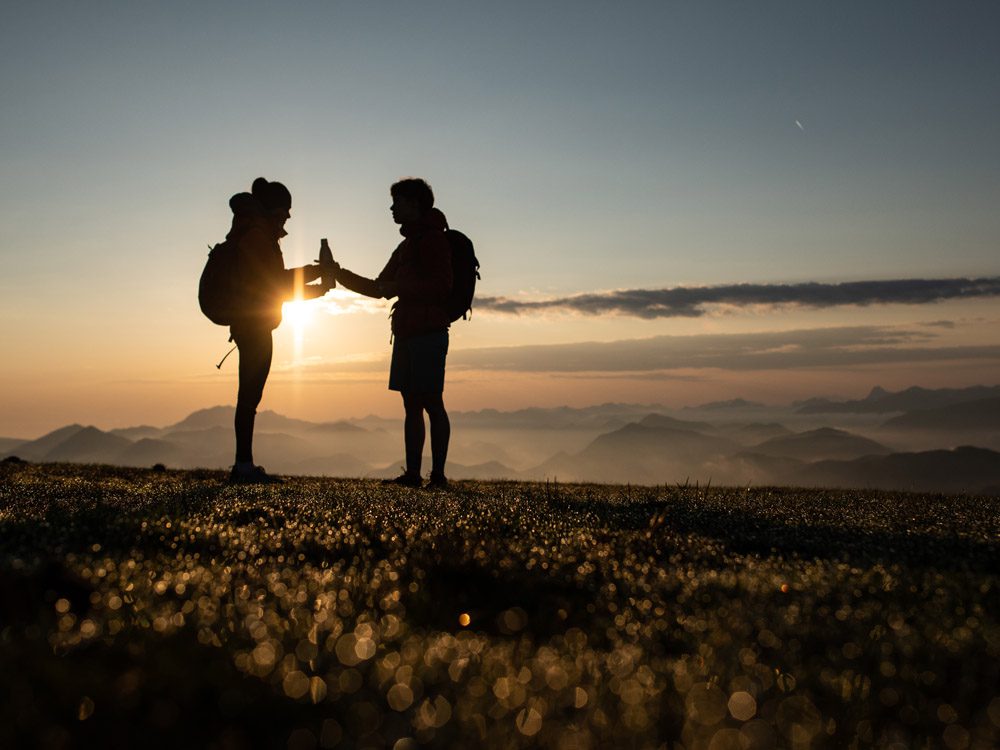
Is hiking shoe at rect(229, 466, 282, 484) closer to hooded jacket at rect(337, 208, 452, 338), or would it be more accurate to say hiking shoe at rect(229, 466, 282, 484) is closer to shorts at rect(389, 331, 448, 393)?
shorts at rect(389, 331, 448, 393)

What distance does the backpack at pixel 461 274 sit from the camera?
583 inches

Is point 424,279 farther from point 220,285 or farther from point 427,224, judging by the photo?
point 220,285

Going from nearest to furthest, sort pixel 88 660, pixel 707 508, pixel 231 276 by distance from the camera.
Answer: pixel 88 660 < pixel 707 508 < pixel 231 276

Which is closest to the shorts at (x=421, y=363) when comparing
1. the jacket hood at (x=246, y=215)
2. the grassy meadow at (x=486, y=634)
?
the jacket hood at (x=246, y=215)

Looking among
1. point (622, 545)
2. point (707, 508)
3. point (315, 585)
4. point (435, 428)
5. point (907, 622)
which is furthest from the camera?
point (435, 428)

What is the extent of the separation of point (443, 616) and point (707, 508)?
5.44 metres

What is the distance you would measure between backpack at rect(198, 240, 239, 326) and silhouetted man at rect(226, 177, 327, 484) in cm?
11

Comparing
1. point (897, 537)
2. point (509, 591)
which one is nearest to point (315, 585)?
point (509, 591)

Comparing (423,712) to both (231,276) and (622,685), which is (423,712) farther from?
(231,276)

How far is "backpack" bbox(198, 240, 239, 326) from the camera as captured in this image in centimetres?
1385

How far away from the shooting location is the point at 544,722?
87.5 inches

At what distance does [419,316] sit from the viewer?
1432 centimetres

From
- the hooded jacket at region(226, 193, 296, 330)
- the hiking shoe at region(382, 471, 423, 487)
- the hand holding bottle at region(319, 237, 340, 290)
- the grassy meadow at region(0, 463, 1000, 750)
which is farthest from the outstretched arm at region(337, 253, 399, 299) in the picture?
the grassy meadow at region(0, 463, 1000, 750)

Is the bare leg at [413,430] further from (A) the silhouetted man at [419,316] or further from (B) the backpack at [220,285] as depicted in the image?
(B) the backpack at [220,285]
